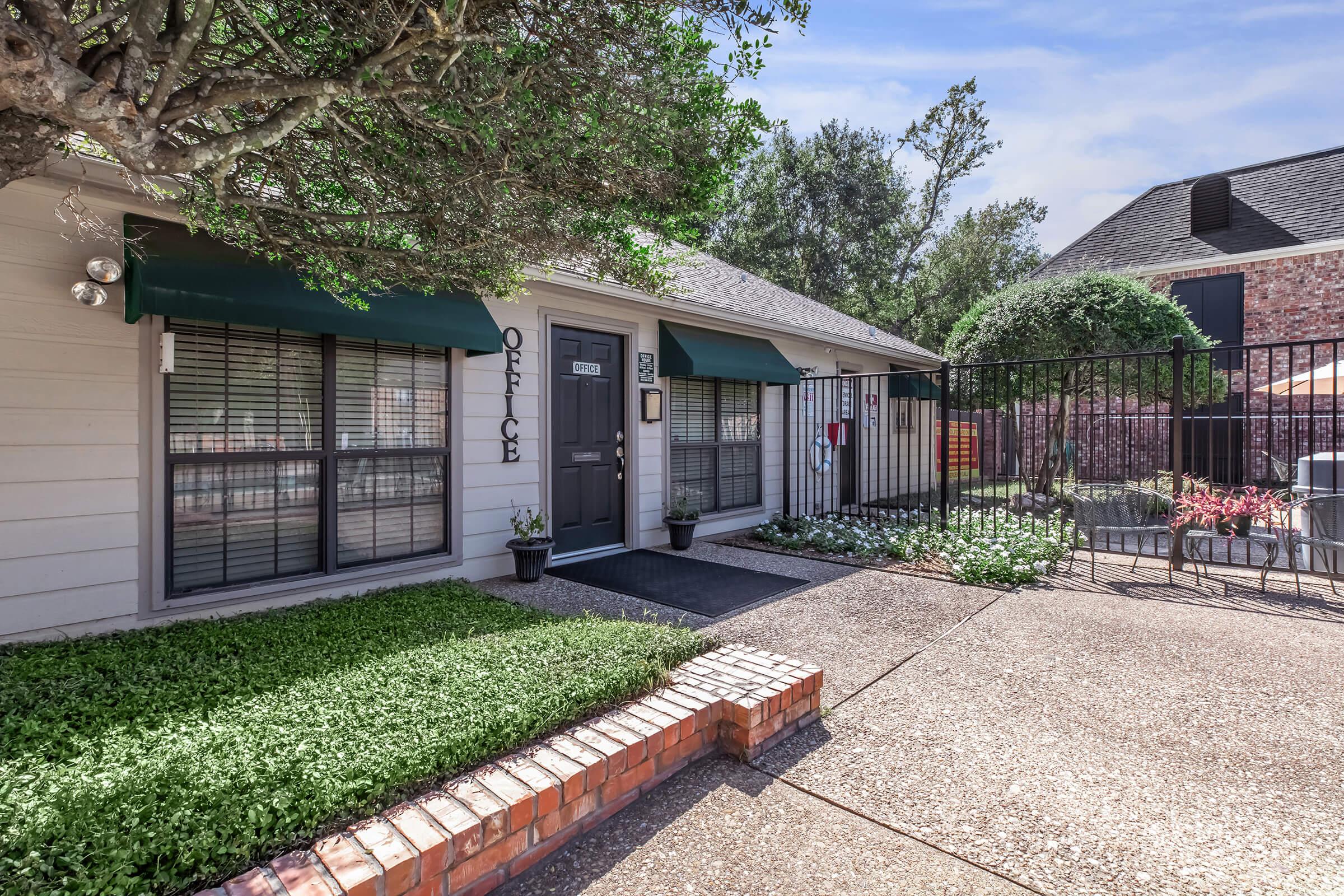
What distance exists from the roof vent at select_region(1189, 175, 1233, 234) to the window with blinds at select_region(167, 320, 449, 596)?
57.8 ft

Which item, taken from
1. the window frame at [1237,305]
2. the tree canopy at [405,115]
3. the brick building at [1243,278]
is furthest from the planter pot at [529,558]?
the window frame at [1237,305]

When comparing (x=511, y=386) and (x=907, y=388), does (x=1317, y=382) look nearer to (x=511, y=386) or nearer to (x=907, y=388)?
(x=907, y=388)

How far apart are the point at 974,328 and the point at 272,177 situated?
10.2 m

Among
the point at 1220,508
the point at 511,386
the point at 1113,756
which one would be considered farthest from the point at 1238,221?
the point at 511,386

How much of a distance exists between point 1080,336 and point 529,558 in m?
8.52

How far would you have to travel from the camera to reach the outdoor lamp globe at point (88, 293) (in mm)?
3338

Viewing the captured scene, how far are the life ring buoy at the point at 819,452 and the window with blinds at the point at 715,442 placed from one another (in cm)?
108

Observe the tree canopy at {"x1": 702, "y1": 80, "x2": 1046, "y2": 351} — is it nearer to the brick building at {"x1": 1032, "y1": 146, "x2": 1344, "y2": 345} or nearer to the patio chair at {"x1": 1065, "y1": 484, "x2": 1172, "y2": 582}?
the brick building at {"x1": 1032, "y1": 146, "x2": 1344, "y2": 345}

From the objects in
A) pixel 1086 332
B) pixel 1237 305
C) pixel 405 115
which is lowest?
pixel 405 115

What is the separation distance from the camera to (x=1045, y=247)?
23.6 metres

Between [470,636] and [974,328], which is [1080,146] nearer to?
[974,328]

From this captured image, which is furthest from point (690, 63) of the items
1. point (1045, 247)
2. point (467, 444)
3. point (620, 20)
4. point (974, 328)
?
point (1045, 247)

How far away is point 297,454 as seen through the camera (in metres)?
4.21

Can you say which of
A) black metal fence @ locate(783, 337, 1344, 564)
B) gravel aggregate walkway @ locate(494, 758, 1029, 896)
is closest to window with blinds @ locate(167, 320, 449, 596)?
gravel aggregate walkway @ locate(494, 758, 1029, 896)
